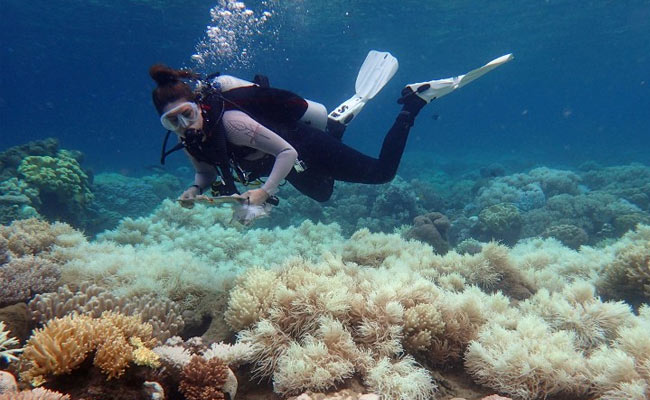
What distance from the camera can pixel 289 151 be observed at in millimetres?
3811

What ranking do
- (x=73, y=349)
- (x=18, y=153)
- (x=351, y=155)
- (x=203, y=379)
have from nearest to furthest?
(x=73, y=349), (x=203, y=379), (x=351, y=155), (x=18, y=153)

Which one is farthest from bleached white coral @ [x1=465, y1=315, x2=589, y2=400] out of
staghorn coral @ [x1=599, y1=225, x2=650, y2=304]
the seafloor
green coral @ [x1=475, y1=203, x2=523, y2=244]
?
green coral @ [x1=475, y1=203, x2=523, y2=244]

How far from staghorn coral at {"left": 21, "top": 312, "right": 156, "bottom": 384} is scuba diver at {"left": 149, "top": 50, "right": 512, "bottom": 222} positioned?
5.29 ft

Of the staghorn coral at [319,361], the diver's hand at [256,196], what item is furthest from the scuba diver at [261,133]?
the staghorn coral at [319,361]

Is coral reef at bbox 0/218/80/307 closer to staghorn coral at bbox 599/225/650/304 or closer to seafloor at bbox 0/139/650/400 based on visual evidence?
seafloor at bbox 0/139/650/400

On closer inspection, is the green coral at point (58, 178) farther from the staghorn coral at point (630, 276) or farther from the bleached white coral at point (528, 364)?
the staghorn coral at point (630, 276)

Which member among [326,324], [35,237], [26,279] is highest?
[35,237]

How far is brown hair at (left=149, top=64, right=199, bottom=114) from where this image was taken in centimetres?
359

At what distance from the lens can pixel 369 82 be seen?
23.0 ft

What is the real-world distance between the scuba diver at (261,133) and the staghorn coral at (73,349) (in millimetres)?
1611

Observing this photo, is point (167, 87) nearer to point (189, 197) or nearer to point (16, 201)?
point (189, 197)

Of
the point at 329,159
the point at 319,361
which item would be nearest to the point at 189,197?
the point at 329,159

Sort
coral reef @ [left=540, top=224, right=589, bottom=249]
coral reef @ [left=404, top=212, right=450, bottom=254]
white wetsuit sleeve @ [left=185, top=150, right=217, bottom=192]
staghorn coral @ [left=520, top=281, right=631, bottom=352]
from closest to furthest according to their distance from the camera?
staghorn coral @ [left=520, top=281, right=631, bottom=352]
white wetsuit sleeve @ [left=185, top=150, right=217, bottom=192]
coral reef @ [left=404, top=212, right=450, bottom=254]
coral reef @ [left=540, top=224, right=589, bottom=249]

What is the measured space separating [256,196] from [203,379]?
5.70 ft
